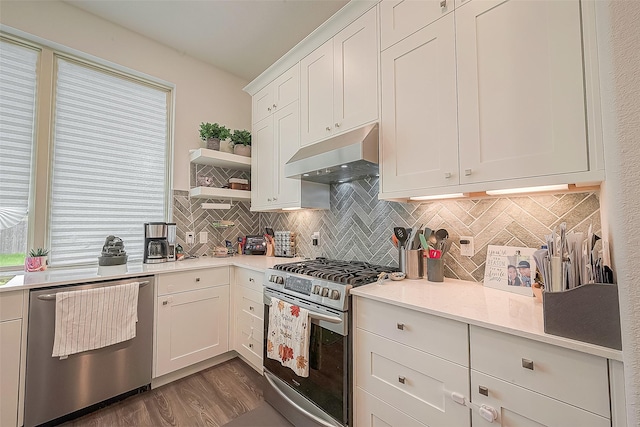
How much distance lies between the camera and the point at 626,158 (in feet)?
2.07

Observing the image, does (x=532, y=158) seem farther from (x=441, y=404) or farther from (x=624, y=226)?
(x=441, y=404)

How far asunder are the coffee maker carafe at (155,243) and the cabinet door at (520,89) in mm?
2558

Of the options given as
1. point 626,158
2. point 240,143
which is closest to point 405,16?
point 626,158

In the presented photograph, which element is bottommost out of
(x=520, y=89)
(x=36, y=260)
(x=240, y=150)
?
(x=36, y=260)

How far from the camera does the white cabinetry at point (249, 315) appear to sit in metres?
2.13

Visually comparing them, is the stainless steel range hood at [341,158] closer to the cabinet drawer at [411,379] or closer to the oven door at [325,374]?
the oven door at [325,374]

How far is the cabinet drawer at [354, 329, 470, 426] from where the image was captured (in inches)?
41.3

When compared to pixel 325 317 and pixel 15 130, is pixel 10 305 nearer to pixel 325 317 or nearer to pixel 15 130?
pixel 15 130

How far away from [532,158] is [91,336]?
9.09 ft

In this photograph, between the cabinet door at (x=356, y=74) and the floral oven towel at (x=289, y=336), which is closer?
the floral oven towel at (x=289, y=336)

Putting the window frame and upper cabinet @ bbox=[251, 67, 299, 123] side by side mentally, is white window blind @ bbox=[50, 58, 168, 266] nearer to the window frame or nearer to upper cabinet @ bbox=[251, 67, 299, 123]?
the window frame

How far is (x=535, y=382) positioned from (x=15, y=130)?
359cm

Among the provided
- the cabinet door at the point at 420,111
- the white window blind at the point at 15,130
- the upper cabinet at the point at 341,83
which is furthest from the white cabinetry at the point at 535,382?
the white window blind at the point at 15,130

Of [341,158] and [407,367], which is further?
[341,158]
